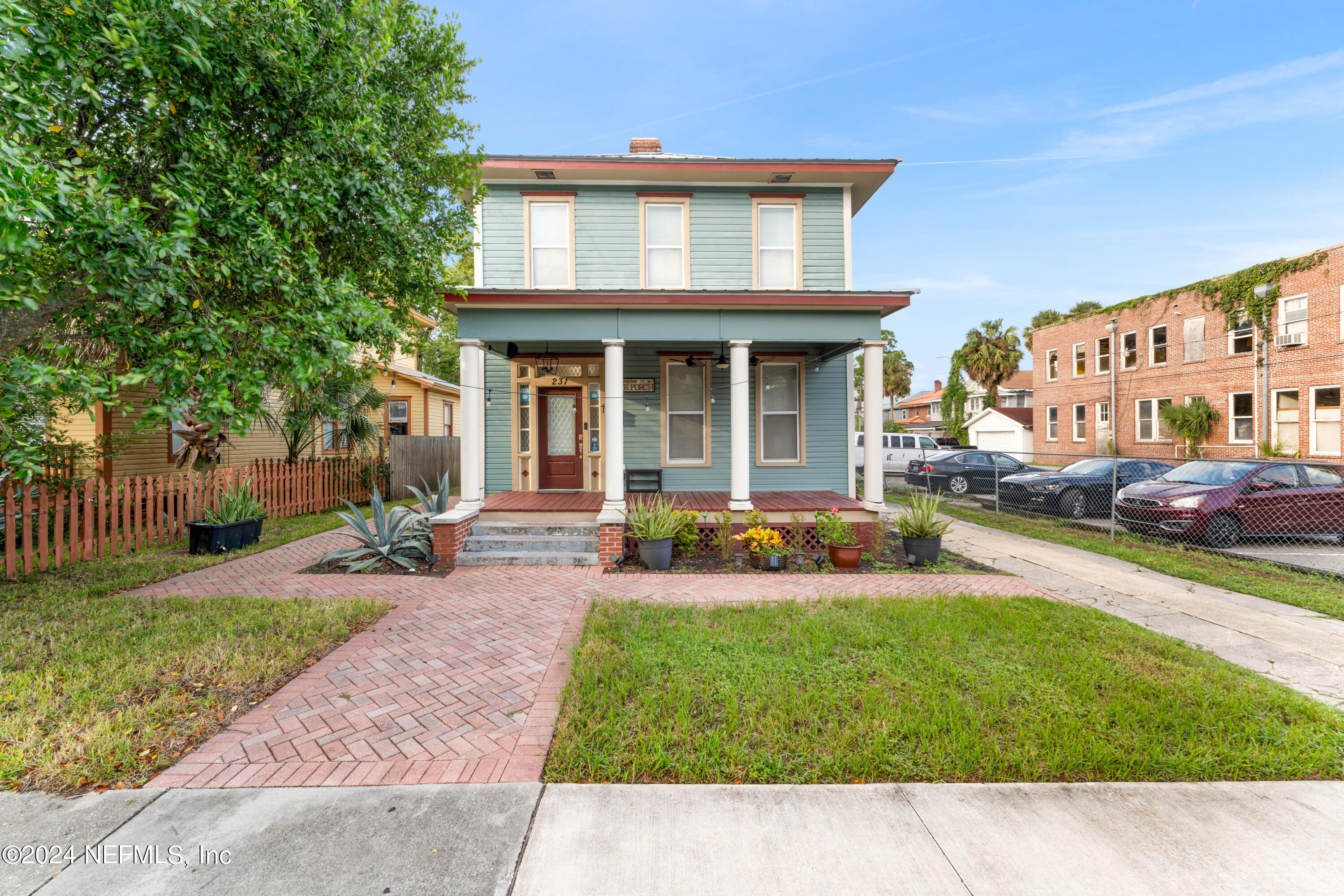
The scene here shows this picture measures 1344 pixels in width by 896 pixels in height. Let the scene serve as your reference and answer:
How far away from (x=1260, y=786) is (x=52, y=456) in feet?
33.8

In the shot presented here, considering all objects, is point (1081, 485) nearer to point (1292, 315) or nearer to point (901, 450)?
point (901, 450)

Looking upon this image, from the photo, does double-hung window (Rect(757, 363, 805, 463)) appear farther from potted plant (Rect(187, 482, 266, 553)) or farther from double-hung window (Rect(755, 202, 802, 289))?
potted plant (Rect(187, 482, 266, 553))

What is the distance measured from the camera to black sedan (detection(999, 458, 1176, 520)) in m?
10.5

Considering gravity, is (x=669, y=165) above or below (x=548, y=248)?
above

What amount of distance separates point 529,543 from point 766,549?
343 centimetres

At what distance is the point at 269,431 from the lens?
13.5 meters

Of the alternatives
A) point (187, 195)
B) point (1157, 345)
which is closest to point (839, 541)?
point (187, 195)

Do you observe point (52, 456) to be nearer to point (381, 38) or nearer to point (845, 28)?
point (381, 38)

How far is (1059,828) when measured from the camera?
2.39m

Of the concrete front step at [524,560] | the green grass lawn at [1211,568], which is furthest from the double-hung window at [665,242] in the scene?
the green grass lawn at [1211,568]

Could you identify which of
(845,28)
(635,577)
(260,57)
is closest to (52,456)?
(260,57)

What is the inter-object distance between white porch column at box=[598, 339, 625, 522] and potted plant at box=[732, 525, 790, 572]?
6.21 ft

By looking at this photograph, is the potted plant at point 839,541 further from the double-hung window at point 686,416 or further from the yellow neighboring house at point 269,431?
the yellow neighboring house at point 269,431

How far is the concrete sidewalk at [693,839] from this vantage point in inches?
81.4
